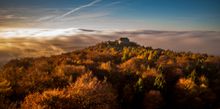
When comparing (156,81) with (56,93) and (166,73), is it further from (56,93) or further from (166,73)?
(56,93)

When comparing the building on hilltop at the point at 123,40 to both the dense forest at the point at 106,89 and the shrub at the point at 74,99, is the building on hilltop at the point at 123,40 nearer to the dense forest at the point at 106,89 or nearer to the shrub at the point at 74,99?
the dense forest at the point at 106,89

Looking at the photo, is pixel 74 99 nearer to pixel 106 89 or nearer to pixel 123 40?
pixel 106 89

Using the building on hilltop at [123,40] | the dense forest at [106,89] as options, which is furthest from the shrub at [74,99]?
the building on hilltop at [123,40]

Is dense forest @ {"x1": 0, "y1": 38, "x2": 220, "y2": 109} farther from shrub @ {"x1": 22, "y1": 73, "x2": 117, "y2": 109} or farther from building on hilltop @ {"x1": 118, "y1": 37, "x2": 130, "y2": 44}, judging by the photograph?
building on hilltop @ {"x1": 118, "y1": 37, "x2": 130, "y2": 44}

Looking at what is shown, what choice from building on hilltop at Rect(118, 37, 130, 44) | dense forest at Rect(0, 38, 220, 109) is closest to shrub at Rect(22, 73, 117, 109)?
dense forest at Rect(0, 38, 220, 109)

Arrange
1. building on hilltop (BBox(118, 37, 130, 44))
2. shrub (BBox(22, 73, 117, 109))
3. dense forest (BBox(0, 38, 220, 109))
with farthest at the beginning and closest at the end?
building on hilltop (BBox(118, 37, 130, 44))
dense forest (BBox(0, 38, 220, 109))
shrub (BBox(22, 73, 117, 109))

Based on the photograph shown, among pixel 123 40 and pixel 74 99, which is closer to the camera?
pixel 74 99

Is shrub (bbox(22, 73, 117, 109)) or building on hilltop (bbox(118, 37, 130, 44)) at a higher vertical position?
shrub (bbox(22, 73, 117, 109))

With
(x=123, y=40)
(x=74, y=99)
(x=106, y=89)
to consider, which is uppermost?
(x=74, y=99)

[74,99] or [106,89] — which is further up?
[74,99]

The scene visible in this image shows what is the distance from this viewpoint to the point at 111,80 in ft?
187

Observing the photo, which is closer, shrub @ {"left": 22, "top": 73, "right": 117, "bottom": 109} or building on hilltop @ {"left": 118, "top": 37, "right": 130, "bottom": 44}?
shrub @ {"left": 22, "top": 73, "right": 117, "bottom": 109}

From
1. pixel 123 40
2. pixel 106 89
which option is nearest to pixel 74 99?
pixel 106 89

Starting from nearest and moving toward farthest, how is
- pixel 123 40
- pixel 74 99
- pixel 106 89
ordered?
pixel 74 99 < pixel 106 89 < pixel 123 40
